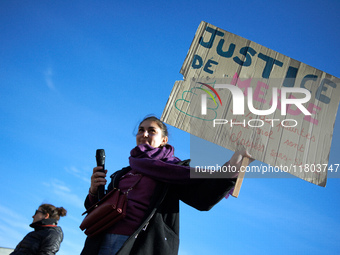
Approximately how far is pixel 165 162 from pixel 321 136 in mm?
1305

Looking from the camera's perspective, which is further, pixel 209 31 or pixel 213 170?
pixel 209 31

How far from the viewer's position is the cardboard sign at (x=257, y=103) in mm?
2682

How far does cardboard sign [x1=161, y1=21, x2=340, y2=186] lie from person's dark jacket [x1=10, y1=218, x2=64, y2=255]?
3.32 metres

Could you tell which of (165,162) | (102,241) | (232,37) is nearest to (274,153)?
(165,162)

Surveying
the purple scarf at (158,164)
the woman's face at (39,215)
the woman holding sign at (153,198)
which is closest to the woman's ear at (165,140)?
the purple scarf at (158,164)

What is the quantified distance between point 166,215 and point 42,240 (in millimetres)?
3250

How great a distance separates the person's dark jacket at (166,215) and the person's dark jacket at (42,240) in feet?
9.11

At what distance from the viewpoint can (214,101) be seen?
2812mm

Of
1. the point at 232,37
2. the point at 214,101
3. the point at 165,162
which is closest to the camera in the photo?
the point at 165,162

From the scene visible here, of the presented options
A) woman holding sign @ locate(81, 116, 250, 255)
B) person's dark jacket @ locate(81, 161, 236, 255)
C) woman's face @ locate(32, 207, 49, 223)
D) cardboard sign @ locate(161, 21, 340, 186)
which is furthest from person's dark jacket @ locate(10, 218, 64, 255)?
cardboard sign @ locate(161, 21, 340, 186)

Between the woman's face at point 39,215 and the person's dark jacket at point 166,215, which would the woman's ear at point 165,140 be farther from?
the woman's face at point 39,215

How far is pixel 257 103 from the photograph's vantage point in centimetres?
281

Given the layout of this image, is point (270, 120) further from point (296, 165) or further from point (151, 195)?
point (151, 195)

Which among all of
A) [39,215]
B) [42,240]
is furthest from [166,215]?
[39,215]
